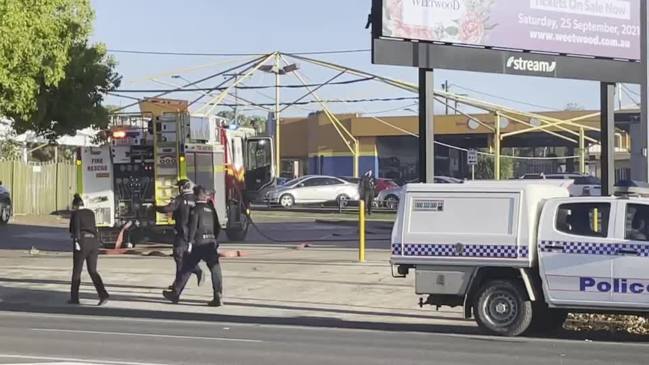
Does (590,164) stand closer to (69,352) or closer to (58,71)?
(58,71)

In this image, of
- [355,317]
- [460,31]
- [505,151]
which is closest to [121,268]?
[355,317]

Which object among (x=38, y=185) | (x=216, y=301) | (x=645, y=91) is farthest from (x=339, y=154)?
(x=216, y=301)

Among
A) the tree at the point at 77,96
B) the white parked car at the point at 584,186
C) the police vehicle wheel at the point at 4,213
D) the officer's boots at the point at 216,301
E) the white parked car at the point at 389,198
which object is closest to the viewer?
the officer's boots at the point at 216,301

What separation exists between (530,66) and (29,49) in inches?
362

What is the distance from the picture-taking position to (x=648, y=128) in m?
16.1

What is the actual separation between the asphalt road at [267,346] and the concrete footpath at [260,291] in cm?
100

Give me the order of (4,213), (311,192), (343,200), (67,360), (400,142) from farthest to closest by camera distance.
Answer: (400,142) → (311,192) → (343,200) → (4,213) → (67,360)

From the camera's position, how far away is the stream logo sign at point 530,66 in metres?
17.0

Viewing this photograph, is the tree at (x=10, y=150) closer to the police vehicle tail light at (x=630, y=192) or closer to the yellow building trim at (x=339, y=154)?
the yellow building trim at (x=339, y=154)

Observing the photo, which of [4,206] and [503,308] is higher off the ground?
[4,206]

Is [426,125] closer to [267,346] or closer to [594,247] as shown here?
[594,247]

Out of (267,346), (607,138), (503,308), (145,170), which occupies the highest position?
(607,138)

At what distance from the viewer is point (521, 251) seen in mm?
12273

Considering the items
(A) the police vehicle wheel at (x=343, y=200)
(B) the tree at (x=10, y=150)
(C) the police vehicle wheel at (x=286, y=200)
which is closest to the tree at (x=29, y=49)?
(A) the police vehicle wheel at (x=343, y=200)
